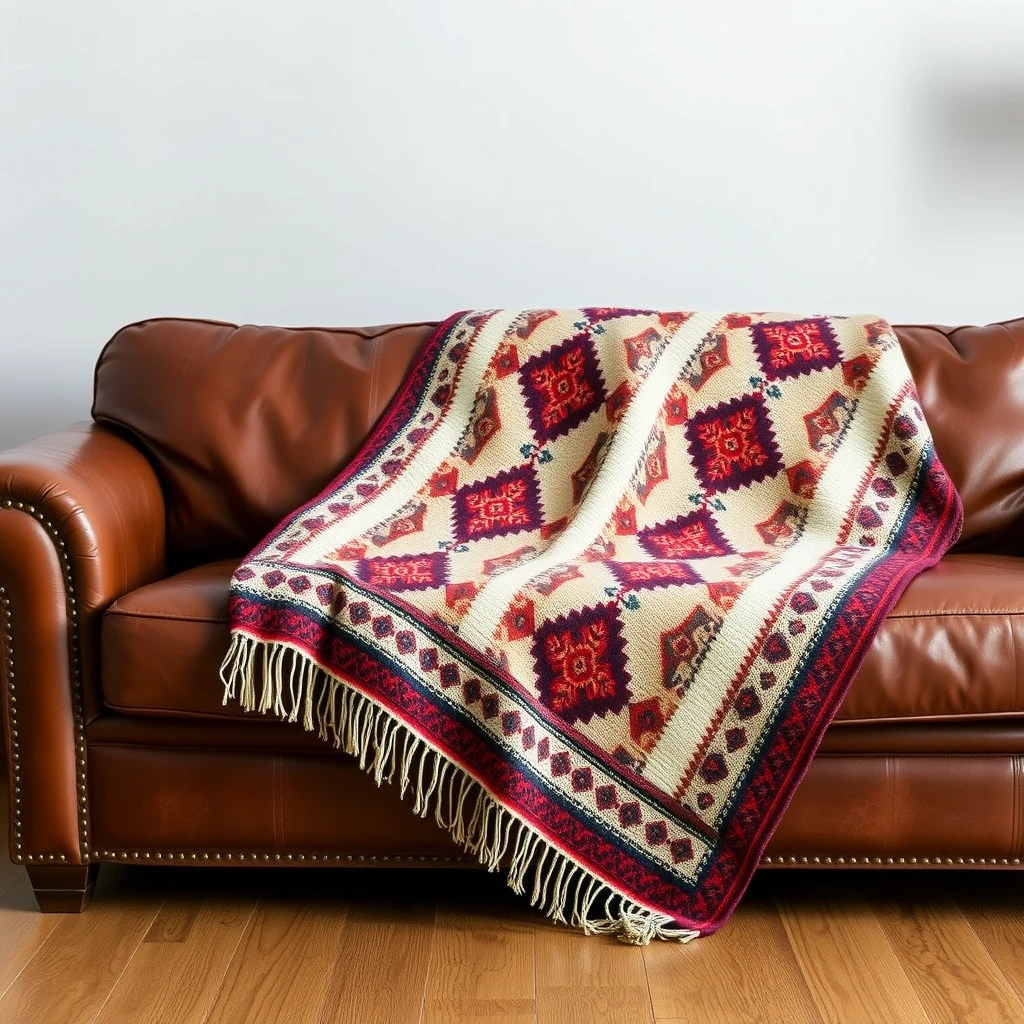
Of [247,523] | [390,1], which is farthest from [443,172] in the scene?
[247,523]

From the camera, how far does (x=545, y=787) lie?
1702mm

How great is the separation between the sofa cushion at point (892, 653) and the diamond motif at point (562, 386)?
2.19 feet

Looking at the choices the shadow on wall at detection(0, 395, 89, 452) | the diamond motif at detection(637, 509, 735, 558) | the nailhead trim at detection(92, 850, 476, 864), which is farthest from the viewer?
the shadow on wall at detection(0, 395, 89, 452)

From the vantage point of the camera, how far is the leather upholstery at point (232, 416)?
2.21m

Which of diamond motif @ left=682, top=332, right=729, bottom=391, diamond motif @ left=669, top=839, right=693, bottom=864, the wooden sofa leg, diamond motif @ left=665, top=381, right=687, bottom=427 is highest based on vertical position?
diamond motif @ left=682, top=332, right=729, bottom=391

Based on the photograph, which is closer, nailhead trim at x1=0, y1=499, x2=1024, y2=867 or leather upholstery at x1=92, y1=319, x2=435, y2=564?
nailhead trim at x1=0, y1=499, x2=1024, y2=867

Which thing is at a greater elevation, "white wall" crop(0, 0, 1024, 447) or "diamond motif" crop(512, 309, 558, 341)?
"white wall" crop(0, 0, 1024, 447)

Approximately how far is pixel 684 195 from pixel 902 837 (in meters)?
1.42

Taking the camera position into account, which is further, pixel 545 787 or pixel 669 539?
pixel 669 539

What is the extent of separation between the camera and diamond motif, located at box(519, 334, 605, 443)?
2.21 metres

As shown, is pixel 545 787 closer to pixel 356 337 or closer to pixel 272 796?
pixel 272 796

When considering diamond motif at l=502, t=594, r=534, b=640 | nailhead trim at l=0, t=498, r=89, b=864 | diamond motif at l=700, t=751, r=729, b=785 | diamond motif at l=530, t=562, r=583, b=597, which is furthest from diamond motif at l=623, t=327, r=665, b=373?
nailhead trim at l=0, t=498, r=89, b=864

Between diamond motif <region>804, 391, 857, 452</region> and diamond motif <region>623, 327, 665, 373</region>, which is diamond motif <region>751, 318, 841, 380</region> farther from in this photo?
diamond motif <region>623, 327, 665, 373</region>

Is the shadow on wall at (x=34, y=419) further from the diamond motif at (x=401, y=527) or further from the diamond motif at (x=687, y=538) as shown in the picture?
the diamond motif at (x=687, y=538)
